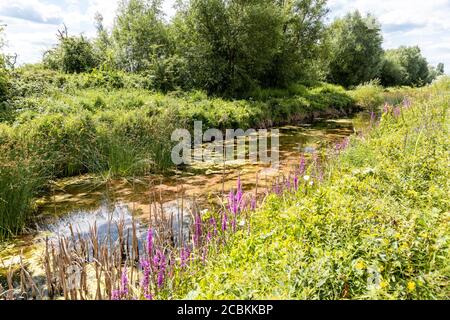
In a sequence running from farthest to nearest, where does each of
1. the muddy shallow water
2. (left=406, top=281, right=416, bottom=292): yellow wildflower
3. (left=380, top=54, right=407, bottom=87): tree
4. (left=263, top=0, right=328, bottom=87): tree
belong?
(left=380, top=54, right=407, bottom=87): tree
(left=263, top=0, right=328, bottom=87): tree
the muddy shallow water
(left=406, top=281, right=416, bottom=292): yellow wildflower

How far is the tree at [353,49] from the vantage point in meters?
40.8

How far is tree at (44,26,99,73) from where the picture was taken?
2100 cm

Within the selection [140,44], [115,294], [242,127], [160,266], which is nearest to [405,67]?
[140,44]

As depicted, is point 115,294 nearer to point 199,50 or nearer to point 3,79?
point 3,79

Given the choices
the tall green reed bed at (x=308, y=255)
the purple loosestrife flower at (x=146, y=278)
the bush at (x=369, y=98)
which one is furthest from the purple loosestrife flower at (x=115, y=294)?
the bush at (x=369, y=98)

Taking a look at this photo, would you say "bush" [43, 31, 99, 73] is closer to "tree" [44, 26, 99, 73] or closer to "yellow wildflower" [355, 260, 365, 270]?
"tree" [44, 26, 99, 73]

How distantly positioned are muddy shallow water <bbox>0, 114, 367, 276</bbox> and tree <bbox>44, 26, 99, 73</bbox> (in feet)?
49.2

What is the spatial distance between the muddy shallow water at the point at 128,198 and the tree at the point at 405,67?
48244 mm

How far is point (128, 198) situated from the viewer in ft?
23.7

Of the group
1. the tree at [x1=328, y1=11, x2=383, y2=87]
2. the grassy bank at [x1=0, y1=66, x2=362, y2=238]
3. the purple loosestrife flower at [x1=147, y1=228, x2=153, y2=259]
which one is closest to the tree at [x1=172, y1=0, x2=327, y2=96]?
the grassy bank at [x1=0, y1=66, x2=362, y2=238]

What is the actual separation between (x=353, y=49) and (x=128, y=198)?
136ft

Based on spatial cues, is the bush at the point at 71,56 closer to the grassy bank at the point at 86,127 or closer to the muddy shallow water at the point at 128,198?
the grassy bank at the point at 86,127
